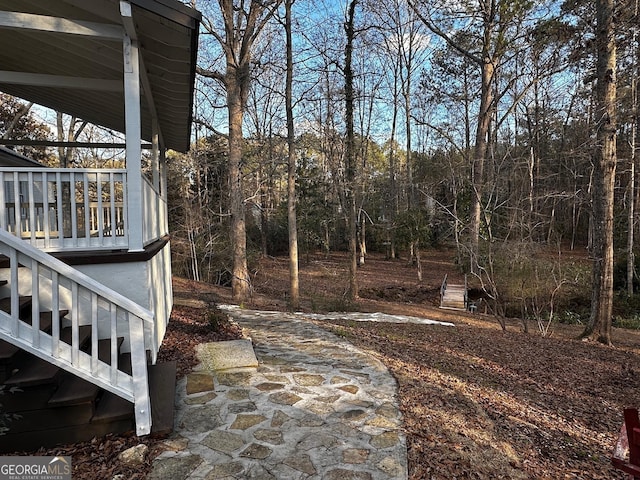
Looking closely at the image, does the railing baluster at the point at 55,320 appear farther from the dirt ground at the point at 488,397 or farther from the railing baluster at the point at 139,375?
the dirt ground at the point at 488,397

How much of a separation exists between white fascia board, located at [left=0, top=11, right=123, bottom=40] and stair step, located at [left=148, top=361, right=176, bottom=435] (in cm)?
310

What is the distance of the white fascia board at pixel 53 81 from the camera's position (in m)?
4.12

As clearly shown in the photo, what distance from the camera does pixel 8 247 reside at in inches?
104

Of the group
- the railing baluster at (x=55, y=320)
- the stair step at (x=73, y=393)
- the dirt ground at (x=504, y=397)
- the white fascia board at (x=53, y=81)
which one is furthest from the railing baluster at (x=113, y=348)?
the white fascia board at (x=53, y=81)

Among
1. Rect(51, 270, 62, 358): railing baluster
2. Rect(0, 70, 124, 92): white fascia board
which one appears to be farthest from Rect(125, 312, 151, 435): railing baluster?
Rect(0, 70, 124, 92): white fascia board

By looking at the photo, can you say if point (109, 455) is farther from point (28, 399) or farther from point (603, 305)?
point (603, 305)

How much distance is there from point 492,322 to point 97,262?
1051 centimetres

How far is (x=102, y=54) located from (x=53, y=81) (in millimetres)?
583

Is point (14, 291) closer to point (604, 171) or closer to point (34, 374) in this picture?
point (34, 374)

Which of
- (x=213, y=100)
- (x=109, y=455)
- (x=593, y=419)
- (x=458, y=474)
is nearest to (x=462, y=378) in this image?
(x=593, y=419)

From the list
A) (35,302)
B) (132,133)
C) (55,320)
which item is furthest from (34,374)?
(132,133)

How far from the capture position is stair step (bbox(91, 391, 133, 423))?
2.76 meters

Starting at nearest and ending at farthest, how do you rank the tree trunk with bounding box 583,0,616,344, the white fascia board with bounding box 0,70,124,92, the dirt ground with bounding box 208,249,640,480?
the dirt ground with bounding box 208,249,640,480
the white fascia board with bounding box 0,70,124,92
the tree trunk with bounding box 583,0,616,344

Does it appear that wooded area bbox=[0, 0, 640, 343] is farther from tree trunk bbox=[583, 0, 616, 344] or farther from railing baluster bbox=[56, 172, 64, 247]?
railing baluster bbox=[56, 172, 64, 247]
